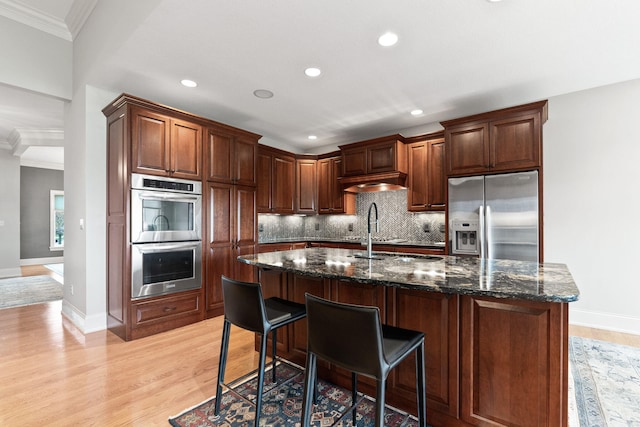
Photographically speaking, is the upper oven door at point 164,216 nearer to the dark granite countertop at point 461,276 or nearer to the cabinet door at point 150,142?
the cabinet door at point 150,142

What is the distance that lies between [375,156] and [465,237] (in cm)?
182

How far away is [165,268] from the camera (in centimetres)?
335

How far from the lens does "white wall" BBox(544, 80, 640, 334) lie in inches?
131

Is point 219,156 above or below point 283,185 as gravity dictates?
above

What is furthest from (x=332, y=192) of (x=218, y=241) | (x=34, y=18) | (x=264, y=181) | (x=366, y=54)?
(x=34, y=18)

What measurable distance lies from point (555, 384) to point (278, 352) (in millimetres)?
1992

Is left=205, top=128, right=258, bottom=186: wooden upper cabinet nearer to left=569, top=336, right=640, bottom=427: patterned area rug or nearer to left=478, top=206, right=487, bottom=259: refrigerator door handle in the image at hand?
left=478, top=206, right=487, bottom=259: refrigerator door handle

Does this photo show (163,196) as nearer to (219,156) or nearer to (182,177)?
(182,177)

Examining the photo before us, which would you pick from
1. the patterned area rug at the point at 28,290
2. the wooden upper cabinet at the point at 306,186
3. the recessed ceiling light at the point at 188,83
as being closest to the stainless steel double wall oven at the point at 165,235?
the recessed ceiling light at the point at 188,83

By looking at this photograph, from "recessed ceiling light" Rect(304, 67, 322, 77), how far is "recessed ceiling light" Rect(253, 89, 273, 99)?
0.65 meters

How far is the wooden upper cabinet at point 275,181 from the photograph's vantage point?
4983mm

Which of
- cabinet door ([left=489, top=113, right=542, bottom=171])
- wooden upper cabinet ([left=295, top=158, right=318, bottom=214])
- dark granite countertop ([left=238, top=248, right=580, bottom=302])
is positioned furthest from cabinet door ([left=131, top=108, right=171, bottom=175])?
cabinet door ([left=489, top=113, right=542, bottom=171])

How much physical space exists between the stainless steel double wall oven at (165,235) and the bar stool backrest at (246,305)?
182 centimetres

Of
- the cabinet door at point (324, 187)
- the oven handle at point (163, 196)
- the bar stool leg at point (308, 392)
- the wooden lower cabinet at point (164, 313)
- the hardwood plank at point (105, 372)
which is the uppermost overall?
the cabinet door at point (324, 187)
